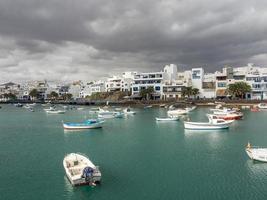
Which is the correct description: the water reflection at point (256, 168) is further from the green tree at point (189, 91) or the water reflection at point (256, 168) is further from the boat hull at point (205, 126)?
the green tree at point (189, 91)

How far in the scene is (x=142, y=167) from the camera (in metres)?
28.3

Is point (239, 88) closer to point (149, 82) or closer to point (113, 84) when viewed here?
point (149, 82)

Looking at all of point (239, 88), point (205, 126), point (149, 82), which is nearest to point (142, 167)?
point (205, 126)

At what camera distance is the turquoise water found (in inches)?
857

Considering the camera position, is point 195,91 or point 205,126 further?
point 195,91

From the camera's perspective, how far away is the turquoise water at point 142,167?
71.4 ft

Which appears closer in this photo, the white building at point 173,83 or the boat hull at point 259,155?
the boat hull at point 259,155

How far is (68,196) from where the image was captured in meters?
21.3

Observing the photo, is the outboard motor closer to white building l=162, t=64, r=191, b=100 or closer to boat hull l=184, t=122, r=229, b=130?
boat hull l=184, t=122, r=229, b=130

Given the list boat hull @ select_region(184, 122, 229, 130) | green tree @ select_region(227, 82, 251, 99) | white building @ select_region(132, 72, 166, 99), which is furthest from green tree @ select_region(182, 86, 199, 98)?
boat hull @ select_region(184, 122, 229, 130)

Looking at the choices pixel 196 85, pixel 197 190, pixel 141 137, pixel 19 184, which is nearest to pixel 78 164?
pixel 19 184

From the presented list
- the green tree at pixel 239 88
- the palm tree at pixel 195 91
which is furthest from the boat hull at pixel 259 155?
the palm tree at pixel 195 91

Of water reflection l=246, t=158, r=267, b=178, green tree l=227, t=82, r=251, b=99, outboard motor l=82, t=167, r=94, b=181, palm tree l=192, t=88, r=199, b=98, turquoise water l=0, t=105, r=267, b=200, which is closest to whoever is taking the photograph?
turquoise water l=0, t=105, r=267, b=200

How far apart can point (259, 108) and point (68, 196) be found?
9332 cm
